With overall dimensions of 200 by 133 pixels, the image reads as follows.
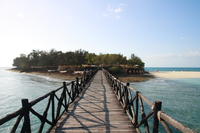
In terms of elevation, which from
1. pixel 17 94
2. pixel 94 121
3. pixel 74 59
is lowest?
pixel 17 94

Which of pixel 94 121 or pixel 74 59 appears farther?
pixel 74 59

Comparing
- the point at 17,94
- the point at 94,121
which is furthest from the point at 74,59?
the point at 94,121

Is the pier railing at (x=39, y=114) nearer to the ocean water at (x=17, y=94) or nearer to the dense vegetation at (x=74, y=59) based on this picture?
the ocean water at (x=17, y=94)

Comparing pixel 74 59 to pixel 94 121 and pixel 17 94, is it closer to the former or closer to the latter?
pixel 17 94

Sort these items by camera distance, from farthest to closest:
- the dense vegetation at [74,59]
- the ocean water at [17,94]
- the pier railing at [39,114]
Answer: the dense vegetation at [74,59], the ocean water at [17,94], the pier railing at [39,114]

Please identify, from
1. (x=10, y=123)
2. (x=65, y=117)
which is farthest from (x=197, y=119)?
(x=10, y=123)

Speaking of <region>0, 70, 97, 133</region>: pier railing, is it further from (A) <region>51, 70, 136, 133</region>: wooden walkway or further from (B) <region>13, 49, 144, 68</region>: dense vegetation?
(B) <region>13, 49, 144, 68</region>: dense vegetation

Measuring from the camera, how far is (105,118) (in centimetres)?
470

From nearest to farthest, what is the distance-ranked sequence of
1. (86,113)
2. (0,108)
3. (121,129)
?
(121,129) < (86,113) < (0,108)

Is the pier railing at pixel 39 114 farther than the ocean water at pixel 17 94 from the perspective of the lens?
No

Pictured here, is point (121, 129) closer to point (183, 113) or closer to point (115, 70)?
point (183, 113)

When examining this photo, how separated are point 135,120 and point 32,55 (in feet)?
338

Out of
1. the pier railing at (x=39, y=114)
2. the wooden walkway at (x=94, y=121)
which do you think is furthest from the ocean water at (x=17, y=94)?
the wooden walkway at (x=94, y=121)

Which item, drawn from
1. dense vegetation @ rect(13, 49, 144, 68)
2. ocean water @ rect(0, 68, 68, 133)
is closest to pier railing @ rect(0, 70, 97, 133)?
ocean water @ rect(0, 68, 68, 133)
